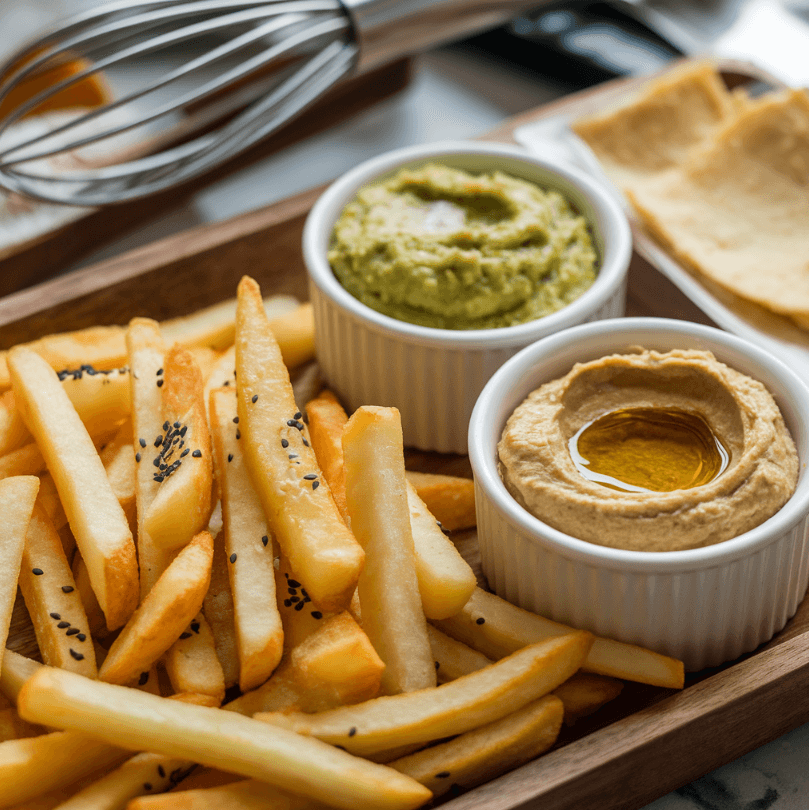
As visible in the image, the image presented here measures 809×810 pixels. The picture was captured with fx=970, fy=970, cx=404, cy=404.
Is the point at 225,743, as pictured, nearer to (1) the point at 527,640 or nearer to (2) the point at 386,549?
(2) the point at 386,549

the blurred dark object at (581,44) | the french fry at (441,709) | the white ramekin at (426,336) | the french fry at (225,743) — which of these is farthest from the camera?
the blurred dark object at (581,44)

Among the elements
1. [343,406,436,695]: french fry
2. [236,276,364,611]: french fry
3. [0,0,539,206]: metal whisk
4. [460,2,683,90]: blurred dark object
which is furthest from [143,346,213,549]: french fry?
[460,2,683,90]: blurred dark object

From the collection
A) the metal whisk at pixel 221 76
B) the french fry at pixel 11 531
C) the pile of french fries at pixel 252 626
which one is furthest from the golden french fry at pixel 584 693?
the metal whisk at pixel 221 76

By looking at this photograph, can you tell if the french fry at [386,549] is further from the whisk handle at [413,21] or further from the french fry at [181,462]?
the whisk handle at [413,21]

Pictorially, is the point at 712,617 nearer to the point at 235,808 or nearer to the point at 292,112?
the point at 235,808

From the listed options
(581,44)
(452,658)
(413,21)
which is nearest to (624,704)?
(452,658)

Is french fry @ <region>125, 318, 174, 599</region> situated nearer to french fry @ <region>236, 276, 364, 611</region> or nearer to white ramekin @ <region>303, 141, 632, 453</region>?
french fry @ <region>236, 276, 364, 611</region>
